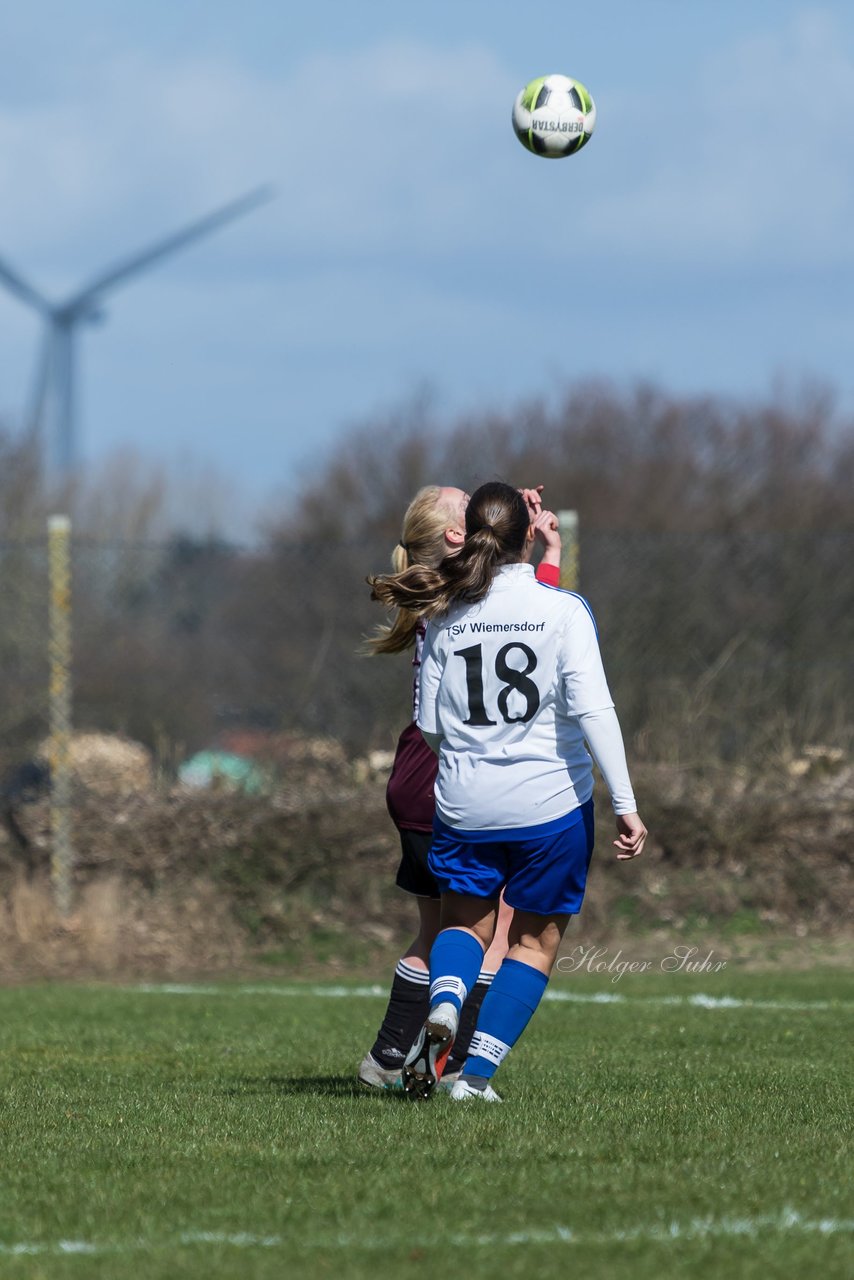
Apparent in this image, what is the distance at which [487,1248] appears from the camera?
372 centimetres

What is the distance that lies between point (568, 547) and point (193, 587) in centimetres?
422

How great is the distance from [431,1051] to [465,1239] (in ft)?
5.97

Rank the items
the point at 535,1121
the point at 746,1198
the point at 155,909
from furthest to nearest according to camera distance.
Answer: the point at 155,909, the point at 535,1121, the point at 746,1198

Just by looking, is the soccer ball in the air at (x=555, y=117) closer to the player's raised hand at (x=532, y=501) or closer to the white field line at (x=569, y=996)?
the player's raised hand at (x=532, y=501)

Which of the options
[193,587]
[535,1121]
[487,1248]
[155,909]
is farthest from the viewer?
[193,587]

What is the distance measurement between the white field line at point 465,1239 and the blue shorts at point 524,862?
1.96m

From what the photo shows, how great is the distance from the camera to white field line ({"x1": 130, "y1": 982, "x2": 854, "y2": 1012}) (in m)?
9.20

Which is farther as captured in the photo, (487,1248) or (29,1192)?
(29,1192)

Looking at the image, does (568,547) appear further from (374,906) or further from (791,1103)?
(791,1103)

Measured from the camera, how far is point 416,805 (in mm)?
6438

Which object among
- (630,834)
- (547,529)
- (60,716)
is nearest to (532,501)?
(547,529)

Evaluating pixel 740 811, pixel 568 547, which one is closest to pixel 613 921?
pixel 740 811

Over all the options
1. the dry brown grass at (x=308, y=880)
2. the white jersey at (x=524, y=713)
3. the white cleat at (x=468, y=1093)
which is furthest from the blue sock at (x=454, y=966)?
the dry brown grass at (x=308, y=880)

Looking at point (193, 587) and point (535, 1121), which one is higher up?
point (193, 587)
